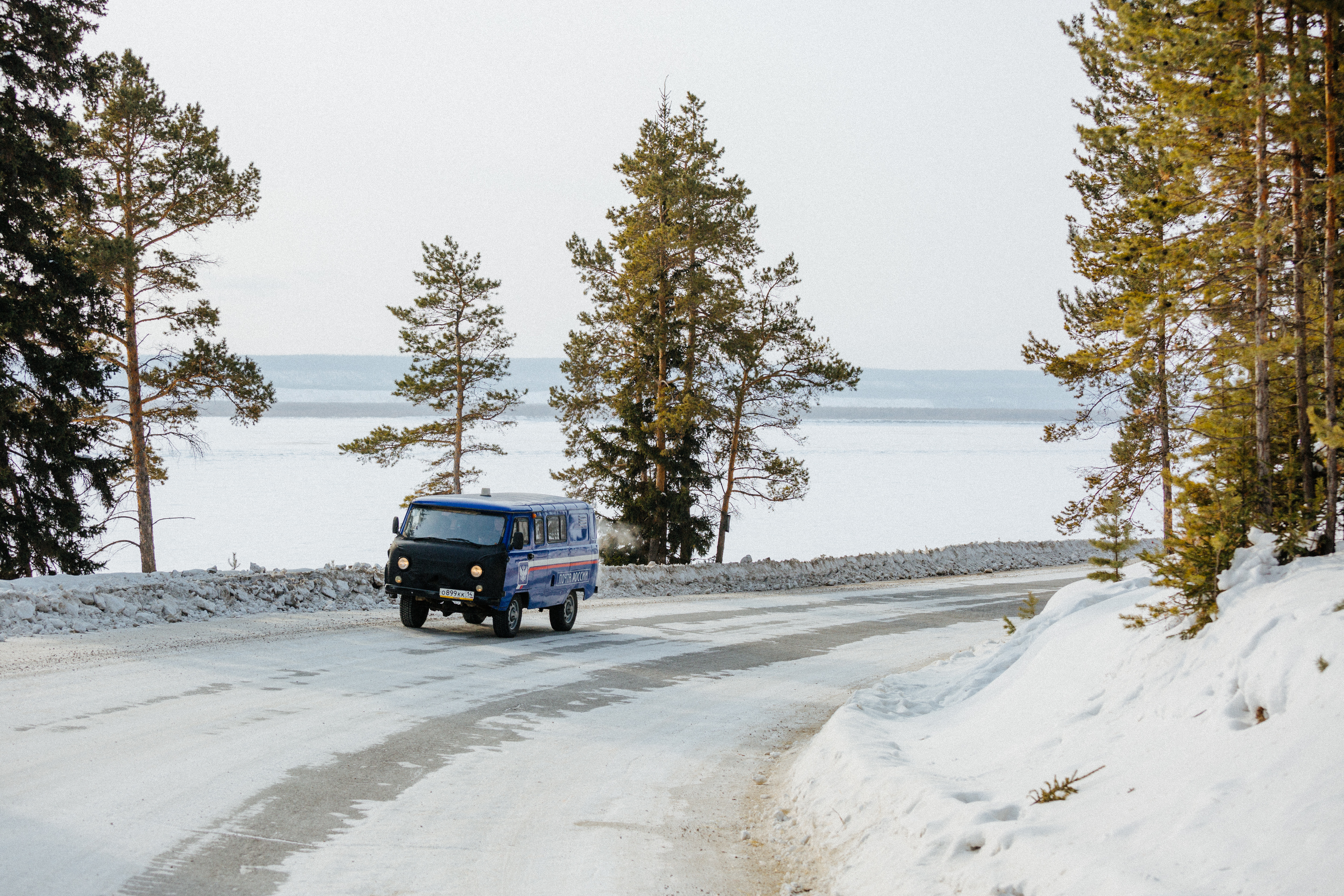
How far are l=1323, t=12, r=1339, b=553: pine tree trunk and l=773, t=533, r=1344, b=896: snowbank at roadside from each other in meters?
0.71

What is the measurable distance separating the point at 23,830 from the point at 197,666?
6.34m

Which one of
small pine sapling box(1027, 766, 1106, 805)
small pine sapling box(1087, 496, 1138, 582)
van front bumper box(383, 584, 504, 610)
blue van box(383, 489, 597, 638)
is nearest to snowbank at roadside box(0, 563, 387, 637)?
blue van box(383, 489, 597, 638)

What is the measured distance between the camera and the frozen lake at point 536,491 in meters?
45.2

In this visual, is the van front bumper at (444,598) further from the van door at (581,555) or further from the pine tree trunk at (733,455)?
Result: the pine tree trunk at (733,455)

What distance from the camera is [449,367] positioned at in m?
38.2

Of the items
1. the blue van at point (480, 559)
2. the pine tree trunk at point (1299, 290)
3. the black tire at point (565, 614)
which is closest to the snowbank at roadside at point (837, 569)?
the black tire at point (565, 614)

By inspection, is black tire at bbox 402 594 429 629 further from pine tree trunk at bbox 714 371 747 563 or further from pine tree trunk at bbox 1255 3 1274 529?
pine tree trunk at bbox 714 371 747 563

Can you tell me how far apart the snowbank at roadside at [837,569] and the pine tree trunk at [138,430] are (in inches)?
468

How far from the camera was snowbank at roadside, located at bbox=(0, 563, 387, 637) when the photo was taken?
49.9 ft

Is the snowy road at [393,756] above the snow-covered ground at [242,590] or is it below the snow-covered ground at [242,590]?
below

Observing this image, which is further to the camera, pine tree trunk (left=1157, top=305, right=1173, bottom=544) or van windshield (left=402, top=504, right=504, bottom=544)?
pine tree trunk (left=1157, top=305, right=1173, bottom=544)

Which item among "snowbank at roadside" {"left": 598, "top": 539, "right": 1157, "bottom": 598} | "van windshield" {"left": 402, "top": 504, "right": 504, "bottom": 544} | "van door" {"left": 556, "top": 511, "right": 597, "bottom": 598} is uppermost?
"van windshield" {"left": 402, "top": 504, "right": 504, "bottom": 544}

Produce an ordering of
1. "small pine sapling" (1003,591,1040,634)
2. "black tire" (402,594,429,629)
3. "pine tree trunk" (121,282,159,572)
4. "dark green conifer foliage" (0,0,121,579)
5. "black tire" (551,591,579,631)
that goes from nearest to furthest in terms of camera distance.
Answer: "small pine sapling" (1003,591,1040,634), "black tire" (402,594,429,629), "black tire" (551,591,579,631), "dark green conifer foliage" (0,0,121,579), "pine tree trunk" (121,282,159,572)

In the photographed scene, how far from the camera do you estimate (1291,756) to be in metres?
4.95
